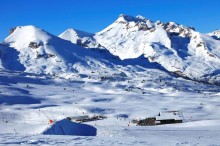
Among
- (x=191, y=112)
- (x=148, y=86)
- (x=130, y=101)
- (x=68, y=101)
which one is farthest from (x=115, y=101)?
(x=148, y=86)

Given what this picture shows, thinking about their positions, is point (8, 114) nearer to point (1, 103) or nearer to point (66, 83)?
point (1, 103)

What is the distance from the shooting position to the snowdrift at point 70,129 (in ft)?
108

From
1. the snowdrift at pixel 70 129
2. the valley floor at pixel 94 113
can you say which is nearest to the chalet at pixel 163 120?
the valley floor at pixel 94 113

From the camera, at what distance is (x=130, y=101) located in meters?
116

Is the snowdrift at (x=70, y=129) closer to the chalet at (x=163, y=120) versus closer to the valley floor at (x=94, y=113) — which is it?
the valley floor at (x=94, y=113)

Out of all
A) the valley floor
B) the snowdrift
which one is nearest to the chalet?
the valley floor

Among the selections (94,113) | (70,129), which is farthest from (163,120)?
(70,129)

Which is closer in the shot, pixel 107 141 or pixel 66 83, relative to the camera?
pixel 107 141

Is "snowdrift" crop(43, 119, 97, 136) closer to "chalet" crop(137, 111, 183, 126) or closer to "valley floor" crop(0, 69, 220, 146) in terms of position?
"valley floor" crop(0, 69, 220, 146)

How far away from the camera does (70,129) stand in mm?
35031

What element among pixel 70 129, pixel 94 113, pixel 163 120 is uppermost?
pixel 94 113

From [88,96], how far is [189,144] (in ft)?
333

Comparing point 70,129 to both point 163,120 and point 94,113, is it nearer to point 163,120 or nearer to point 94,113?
point 163,120

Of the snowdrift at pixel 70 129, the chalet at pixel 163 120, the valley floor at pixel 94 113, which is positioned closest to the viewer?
the valley floor at pixel 94 113
